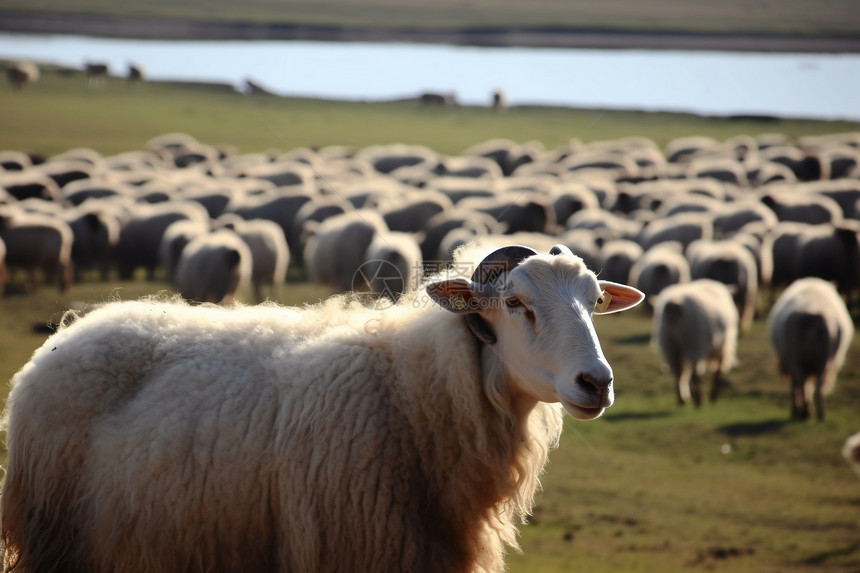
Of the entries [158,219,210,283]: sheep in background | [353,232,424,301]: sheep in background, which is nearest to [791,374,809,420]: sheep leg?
[353,232,424,301]: sheep in background

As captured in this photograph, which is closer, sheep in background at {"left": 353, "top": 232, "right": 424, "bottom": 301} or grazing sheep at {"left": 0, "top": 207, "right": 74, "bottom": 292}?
sheep in background at {"left": 353, "top": 232, "right": 424, "bottom": 301}

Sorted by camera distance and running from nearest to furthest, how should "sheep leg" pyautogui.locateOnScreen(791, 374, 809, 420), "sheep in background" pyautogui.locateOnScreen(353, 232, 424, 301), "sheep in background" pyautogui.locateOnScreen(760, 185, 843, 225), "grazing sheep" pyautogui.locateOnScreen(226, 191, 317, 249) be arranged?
"sheep leg" pyautogui.locateOnScreen(791, 374, 809, 420)
"sheep in background" pyautogui.locateOnScreen(353, 232, 424, 301)
"sheep in background" pyautogui.locateOnScreen(760, 185, 843, 225)
"grazing sheep" pyautogui.locateOnScreen(226, 191, 317, 249)

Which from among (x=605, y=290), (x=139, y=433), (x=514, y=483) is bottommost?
(x=514, y=483)

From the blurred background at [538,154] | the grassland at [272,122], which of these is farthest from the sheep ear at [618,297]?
the grassland at [272,122]

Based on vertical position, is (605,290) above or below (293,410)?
above

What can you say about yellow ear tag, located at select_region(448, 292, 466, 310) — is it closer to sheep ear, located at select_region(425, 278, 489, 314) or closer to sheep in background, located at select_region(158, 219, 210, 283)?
sheep ear, located at select_region(425, 278, 489, 314)

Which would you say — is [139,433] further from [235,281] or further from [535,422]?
[235,281]

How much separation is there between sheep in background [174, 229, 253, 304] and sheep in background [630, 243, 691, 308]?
263 inches

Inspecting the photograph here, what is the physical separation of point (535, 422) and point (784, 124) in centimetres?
5045

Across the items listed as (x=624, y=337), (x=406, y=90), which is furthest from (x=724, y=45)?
(x=624, y=337)

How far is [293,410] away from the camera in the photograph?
3756 mm

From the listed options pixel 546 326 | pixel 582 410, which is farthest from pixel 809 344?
pixel 582 410

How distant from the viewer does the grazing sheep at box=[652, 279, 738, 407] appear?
11.1 meters

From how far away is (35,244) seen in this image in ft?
53.8
